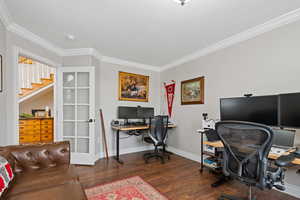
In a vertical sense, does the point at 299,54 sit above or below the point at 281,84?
above

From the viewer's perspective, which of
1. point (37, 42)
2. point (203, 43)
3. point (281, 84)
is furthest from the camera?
point (203, 43)

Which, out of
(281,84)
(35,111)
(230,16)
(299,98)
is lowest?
(35,111)

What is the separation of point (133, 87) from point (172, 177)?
7.97 ft

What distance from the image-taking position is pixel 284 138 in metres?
1.85

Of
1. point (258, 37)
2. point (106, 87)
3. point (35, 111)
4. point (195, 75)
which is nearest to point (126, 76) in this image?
point (106, 87)

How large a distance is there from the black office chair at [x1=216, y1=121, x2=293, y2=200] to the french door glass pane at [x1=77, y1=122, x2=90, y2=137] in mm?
2618

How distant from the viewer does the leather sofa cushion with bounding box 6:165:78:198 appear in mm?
1237

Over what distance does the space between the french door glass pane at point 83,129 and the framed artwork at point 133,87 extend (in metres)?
1.07

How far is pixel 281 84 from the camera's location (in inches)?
79.2

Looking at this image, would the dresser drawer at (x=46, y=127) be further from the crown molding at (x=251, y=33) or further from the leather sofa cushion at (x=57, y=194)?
the crown molding at (x=251, y=33)

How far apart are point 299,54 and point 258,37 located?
0.63m

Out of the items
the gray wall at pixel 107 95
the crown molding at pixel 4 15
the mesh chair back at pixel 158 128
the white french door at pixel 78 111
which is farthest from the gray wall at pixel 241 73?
the crown molding at pixel 4 15

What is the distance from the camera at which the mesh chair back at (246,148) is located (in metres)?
1.39

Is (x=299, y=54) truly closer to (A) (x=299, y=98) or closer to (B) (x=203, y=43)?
Answer: (A) (x=299, y=98)
